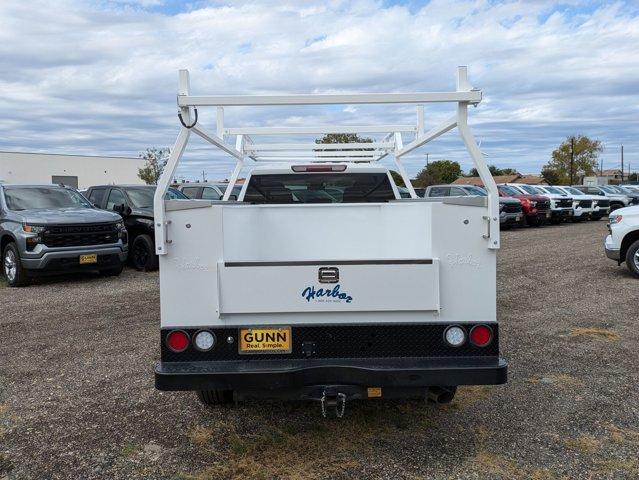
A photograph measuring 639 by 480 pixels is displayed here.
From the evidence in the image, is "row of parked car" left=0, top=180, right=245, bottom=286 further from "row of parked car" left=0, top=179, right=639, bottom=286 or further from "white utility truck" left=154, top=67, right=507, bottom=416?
"white utility truck" left=154, top=67, right=507, bottom=416

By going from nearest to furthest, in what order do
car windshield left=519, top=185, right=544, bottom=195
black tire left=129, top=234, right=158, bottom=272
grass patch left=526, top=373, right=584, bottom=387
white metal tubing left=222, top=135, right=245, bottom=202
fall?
1. grass patch left=526, top=373, right=584, bottom=387
2. white metal tubing left=222, top=135, right=245, bottom=202
3. black tire left=129, top=234, right=158, bottom=272
4. car windshield left=519, top=185, right=544, bottom=195

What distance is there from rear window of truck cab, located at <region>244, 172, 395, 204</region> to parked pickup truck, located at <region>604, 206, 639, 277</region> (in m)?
5.97

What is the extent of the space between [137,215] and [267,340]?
9525mm

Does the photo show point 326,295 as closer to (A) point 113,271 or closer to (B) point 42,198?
(A) point 113,271

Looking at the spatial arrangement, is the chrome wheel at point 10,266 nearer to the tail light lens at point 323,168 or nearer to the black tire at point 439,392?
the tail light lens at point 323,168

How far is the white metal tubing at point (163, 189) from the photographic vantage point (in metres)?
3.72

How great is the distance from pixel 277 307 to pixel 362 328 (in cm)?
55

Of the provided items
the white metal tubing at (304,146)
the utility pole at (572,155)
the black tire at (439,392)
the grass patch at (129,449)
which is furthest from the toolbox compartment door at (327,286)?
the utility pole at (572,155)

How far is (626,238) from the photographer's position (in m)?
10.4

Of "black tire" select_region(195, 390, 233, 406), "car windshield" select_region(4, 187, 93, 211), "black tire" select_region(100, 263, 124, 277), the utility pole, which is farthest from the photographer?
the utility pole

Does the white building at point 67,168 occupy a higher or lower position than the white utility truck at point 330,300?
higher

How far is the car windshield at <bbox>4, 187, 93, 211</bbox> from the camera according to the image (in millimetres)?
11447

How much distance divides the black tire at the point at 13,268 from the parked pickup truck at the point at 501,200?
13.7 metres

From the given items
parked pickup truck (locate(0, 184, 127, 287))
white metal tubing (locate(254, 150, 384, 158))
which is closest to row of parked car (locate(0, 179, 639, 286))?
parked pickup truck (locate(0, 184, 127, 287))
